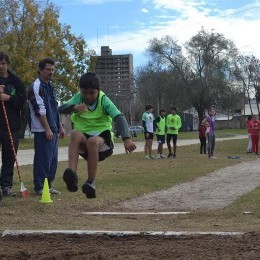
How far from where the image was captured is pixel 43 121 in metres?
8.89

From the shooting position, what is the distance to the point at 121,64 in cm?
7400

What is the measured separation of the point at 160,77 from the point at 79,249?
7943cm

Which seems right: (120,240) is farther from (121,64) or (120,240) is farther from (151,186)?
(121,64)

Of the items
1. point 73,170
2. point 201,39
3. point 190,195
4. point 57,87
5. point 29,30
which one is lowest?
point 190,195

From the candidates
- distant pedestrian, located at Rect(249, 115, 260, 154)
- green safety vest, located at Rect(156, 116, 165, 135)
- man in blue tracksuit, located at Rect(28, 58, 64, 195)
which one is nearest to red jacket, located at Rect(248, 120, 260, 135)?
distant pedestrian, located at Rect(249, 115, 260, 154)

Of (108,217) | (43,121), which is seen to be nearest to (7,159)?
(43,121)

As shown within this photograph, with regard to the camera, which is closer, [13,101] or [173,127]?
[13,101]

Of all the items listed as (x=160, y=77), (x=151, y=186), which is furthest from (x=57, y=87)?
(x=160, y=77)

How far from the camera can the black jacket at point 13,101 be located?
902cm

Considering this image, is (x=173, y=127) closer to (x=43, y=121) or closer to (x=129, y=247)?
(x=43, y=121)

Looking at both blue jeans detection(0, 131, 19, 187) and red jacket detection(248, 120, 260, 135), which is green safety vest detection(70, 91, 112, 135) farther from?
red jacket detection(248, 120, 260, 135)

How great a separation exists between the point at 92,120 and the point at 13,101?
8.70ft

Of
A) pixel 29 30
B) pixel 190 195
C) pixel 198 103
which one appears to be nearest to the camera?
pixel 190 195

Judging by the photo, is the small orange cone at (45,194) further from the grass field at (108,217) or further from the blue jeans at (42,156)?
the blue jeans at (42,156)
